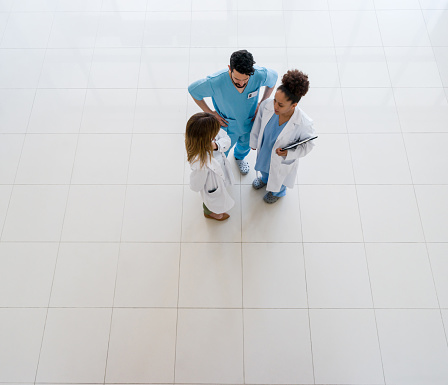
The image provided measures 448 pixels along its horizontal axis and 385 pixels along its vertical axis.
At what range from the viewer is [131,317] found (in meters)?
2.42

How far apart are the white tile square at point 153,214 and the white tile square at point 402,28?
2.94m

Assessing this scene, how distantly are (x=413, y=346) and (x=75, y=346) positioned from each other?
249cm

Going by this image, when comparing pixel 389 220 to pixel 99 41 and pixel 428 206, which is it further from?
pixel 99 41

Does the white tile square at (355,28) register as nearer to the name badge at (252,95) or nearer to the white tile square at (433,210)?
the white tile square at (433,210)

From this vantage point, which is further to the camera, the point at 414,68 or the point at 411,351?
the point at 414,68

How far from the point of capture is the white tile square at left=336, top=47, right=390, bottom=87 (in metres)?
3.32

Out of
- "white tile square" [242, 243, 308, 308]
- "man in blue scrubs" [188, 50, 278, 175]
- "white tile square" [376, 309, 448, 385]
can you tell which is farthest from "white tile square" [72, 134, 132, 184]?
"white tile square" [376, 309, 448, 385]

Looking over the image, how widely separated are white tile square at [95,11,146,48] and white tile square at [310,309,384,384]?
11.0ft

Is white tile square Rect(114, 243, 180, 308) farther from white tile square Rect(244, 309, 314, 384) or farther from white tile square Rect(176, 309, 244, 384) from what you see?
white tile square Rect(244, 309, 314, 384)

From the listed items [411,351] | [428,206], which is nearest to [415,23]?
[428,206]

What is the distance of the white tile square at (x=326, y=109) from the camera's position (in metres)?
3.10

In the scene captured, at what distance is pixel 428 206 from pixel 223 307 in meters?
1.97

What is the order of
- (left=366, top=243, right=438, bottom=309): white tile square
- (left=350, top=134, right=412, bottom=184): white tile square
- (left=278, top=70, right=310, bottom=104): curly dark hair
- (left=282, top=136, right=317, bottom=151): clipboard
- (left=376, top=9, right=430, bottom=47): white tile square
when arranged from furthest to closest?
(left=376, top=9, right=430, bottom=47): white tile square < (left=350, top=134, right=412, bottom=184): white tile square < (left=366, top=243, right=438, bottom=309): white tile square < (left=282, top=136, right=317, bottom=151): clipboard < (left=278, top=70, right=310, bottom=104): curly dark hair

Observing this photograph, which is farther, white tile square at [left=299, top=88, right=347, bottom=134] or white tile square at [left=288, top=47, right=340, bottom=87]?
white tile square at [left=288, top=47, right=340, bottom=87]
